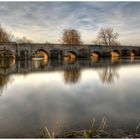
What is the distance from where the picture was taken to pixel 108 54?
2930 cm

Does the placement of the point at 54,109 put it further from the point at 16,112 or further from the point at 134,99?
the point at 134,99

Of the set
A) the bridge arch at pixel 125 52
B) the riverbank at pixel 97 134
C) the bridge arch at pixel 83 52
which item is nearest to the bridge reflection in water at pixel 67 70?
the riverbank at pixel 97 134

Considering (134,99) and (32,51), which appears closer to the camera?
(134,99)

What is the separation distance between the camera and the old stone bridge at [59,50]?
22231 millimetres

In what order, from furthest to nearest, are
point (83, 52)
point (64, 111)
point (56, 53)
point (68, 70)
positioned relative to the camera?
point (83, 52)
point (56, 53)
point (68, 70)
point (64, 111)

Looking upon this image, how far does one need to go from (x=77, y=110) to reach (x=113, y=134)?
119 centimetres

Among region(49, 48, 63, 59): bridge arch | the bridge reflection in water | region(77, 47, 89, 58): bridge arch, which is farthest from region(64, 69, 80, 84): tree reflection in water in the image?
region(77, 47, 89, 58): bridge arch

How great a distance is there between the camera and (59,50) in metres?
25.4

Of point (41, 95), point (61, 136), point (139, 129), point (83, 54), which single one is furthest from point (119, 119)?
point (83, 54)

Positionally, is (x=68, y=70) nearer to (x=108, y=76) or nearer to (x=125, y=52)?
(x=108, y=76)

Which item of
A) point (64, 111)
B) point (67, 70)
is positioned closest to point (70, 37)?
point (67, 70)

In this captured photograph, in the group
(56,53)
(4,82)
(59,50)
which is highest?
(59,50)

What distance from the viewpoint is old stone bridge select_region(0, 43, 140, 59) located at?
2223 cm

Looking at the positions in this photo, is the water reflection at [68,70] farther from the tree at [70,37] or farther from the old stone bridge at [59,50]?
the tree at [70,37]
